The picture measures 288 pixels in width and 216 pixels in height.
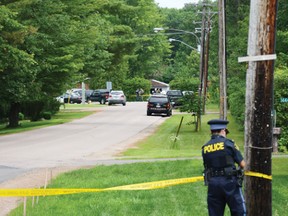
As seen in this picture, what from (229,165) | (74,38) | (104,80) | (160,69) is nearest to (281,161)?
(229,165)

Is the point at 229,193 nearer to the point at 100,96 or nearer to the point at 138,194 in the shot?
the point at 138,194

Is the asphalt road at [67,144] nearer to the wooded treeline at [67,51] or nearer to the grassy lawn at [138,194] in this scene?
the grassy lawn at [138,194]

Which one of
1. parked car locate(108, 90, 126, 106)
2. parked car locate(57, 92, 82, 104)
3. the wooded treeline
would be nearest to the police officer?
the wooded treeline


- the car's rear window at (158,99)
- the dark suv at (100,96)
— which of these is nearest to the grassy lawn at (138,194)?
the car's rear window at (158,99)

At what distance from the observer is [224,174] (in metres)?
7.16

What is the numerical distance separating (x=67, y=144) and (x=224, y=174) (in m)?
18.5

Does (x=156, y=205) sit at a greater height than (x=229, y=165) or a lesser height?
lesser

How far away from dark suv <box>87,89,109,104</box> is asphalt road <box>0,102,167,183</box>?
3058 cm

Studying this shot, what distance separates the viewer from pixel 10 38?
2923 centimetres

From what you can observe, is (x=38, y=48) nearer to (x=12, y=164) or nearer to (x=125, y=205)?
(x=12, y=164)

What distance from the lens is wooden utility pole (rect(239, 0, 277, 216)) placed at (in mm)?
6699

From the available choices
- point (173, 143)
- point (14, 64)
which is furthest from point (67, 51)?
point (173, 143)

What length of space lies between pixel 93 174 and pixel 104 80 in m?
71.1

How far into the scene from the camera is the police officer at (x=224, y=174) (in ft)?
23.5
